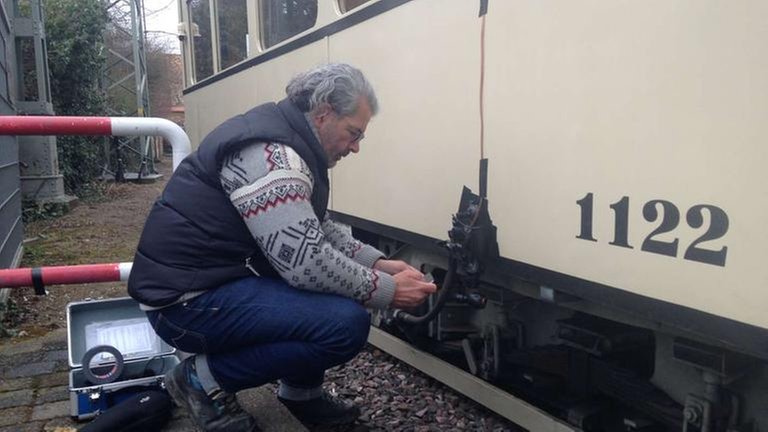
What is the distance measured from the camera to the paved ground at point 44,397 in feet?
8.13

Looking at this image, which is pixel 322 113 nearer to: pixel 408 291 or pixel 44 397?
pixel 408 291

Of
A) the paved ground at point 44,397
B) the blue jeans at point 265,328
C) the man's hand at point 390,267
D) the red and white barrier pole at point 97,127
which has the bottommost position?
the paved ground at point 44,397

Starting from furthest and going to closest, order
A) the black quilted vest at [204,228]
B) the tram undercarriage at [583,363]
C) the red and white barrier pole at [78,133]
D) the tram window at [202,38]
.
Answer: the tram window at [202,38], the red and white barrier pole at [78,133], the black quilted vest at [204,228], the tram undercarriage at [583,363]

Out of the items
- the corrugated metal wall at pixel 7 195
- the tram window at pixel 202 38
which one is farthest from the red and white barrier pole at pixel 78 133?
the tram window at pixel 202 38

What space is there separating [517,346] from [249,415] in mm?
1125

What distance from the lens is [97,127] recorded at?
264 cm

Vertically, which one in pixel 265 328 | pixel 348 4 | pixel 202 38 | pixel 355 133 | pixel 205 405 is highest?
pixel 202 38

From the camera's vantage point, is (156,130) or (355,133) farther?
(156,130)

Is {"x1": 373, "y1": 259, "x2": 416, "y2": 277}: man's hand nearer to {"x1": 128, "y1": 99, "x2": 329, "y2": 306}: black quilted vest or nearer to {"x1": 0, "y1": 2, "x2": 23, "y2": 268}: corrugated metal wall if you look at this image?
{"x1": 128, "y1": 99, "x2": 329, "y2": 306}: black quilted vest

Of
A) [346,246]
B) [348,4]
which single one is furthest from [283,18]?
[346,246]

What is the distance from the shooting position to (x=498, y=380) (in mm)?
2889

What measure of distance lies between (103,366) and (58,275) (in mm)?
417

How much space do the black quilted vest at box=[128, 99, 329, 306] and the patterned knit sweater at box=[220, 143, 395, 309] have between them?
0.26ft

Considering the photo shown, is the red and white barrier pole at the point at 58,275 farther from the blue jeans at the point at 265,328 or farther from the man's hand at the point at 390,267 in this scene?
the man's hand at the point at 390,267
